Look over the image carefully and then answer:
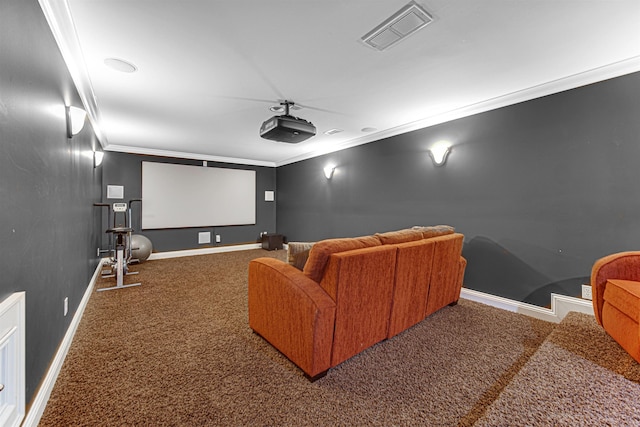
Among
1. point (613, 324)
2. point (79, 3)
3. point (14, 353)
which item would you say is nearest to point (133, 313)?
point (14, 353)

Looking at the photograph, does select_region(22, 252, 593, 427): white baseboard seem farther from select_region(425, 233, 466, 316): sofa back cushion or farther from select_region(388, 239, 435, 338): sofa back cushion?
select_region(388, 239, 435, 338): sofa back cushion

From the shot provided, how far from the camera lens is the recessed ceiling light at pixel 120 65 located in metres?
2.29

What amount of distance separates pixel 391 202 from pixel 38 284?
4.03 m

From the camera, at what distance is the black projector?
2.97 meters

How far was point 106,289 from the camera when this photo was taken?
11.6 feet

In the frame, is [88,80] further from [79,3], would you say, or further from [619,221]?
[619,221]

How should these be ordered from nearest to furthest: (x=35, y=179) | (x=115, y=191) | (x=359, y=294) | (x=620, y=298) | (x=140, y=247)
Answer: (x=35, y=179)
(x=620, y=298)
(x=359, y=294)
(x=140, y=247)
(x=115, y=191)

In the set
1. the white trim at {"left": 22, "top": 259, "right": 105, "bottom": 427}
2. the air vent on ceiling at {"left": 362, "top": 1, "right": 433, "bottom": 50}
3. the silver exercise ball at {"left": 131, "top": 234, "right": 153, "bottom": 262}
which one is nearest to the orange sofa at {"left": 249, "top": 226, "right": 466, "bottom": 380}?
the white trim at {"left": 22, "top": 259, "right": 105, "bottom": 427}

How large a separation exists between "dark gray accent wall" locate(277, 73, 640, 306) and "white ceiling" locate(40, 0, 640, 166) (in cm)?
26

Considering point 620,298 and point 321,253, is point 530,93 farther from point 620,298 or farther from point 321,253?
point 321,253

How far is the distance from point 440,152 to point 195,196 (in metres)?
5.35

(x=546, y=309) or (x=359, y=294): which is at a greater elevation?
(x=359, y=294)

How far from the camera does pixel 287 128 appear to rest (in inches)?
119

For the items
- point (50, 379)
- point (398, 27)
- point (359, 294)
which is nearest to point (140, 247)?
point (50, 379)
